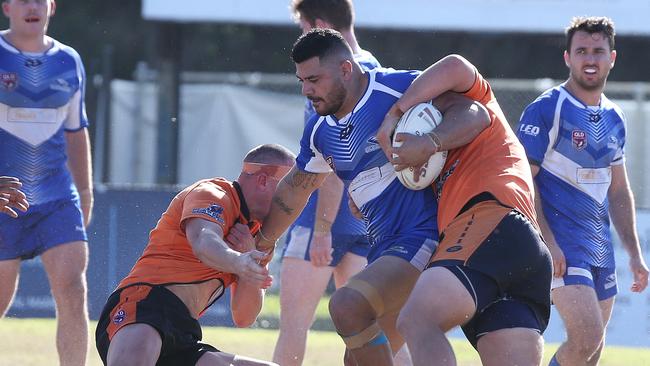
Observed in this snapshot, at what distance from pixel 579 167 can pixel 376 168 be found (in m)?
2.17

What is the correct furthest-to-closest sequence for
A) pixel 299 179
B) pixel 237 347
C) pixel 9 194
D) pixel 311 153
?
pixel 237 347, pixel 9 194, pixel 299 179, pixel 311 153

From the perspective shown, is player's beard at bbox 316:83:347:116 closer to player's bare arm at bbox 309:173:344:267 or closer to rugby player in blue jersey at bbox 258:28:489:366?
rugby player in blue jersey at bbox 258:28:489:366

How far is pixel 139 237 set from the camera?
37.1ft

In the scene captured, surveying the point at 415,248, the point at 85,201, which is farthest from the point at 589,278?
the point at 85,201

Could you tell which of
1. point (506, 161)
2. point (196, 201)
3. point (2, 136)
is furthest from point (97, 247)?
point (506, 161)

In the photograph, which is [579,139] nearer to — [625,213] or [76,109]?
[625,213]

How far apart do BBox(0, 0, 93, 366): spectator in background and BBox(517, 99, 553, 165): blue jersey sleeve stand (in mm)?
2733

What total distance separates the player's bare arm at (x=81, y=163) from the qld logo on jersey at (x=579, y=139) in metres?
3.03

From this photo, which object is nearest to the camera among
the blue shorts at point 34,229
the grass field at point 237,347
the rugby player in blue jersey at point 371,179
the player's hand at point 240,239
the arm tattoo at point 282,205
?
the rugby player in blue jersey at point 371,179

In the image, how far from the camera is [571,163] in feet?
24.6

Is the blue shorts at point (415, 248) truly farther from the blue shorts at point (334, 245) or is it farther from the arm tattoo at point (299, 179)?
the blue shorts at point (334, 245)

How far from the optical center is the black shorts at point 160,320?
18.6ft

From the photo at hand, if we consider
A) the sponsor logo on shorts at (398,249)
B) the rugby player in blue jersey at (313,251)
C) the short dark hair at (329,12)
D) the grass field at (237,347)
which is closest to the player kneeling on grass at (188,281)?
the sponsor logo on shorts at (398,249)

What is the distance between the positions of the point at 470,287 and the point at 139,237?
6542 millimetres
